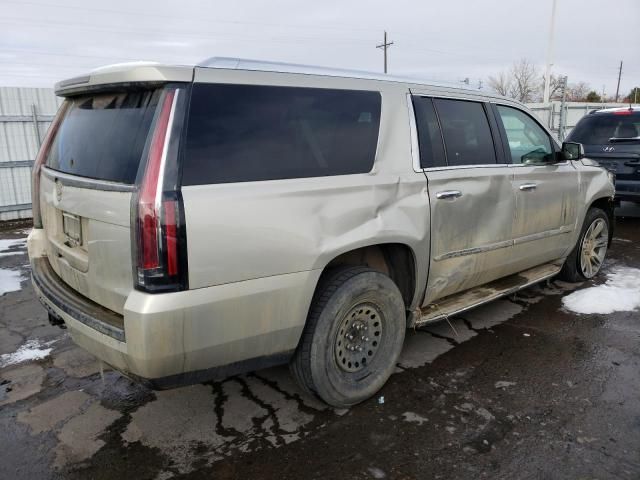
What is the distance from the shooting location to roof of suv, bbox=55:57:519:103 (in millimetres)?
2338

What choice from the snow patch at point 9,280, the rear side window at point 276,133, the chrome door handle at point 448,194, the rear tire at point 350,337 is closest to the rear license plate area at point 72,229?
the rear side window at point 276,133

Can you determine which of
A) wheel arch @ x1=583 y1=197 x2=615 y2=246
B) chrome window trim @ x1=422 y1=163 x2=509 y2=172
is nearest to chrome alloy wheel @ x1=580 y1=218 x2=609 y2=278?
wheel arch @ x1=583 y1=197 x2=615 y2=246

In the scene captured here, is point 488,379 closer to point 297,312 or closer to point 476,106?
point 297,312

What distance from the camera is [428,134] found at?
11.4 feet

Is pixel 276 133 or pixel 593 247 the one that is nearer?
pixel 276 133

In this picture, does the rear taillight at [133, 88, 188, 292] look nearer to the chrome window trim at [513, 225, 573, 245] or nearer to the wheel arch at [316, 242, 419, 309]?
the wheel arch at [316, 242, 419, 309]

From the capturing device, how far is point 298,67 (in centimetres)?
286

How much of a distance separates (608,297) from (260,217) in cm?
406

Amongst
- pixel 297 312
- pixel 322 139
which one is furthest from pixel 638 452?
pixel 322 139

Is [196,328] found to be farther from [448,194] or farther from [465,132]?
[465,132]

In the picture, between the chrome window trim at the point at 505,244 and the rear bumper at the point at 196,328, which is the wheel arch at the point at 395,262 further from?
the rear bumper at the point at 196,328

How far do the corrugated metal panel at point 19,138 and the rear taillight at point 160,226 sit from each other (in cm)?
888

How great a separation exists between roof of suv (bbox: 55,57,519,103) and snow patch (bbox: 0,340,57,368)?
2.02 m

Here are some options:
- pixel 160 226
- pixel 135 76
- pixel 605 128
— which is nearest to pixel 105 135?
pixel 135 76
